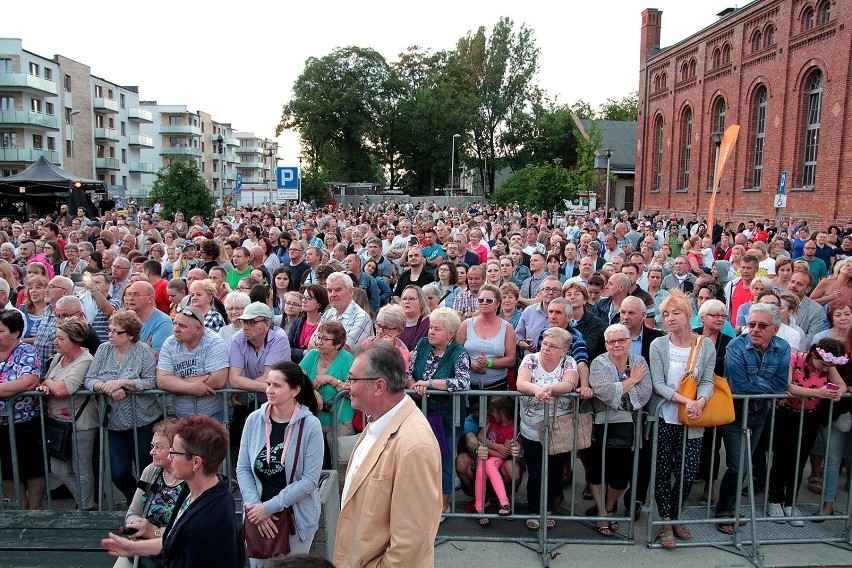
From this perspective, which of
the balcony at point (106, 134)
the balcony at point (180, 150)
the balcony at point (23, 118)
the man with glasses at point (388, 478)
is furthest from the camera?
the balcony at point (180, 150)

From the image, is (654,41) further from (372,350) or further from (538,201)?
(372,350)

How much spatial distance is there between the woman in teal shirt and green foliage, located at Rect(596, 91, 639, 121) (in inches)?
3318

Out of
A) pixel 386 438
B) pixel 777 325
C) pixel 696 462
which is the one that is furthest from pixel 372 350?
pixel 777 325

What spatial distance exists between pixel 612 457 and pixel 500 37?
59782mm

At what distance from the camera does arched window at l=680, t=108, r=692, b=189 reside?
3678 centimetres

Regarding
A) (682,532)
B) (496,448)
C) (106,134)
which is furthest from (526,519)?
(106,134)

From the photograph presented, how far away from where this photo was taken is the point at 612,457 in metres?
5.08

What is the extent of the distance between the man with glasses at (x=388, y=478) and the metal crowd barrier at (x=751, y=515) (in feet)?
9.18

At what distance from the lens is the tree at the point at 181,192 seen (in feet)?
65.5

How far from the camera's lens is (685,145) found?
37125mm

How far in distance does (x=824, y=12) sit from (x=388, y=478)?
28379mm

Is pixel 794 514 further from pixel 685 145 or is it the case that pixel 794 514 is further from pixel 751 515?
pixel 685 145

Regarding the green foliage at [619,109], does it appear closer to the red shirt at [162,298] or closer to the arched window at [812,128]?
the arched window at [812,128]

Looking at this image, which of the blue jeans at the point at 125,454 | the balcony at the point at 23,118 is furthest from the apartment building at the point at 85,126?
the blue jeans at the point at 125,454
